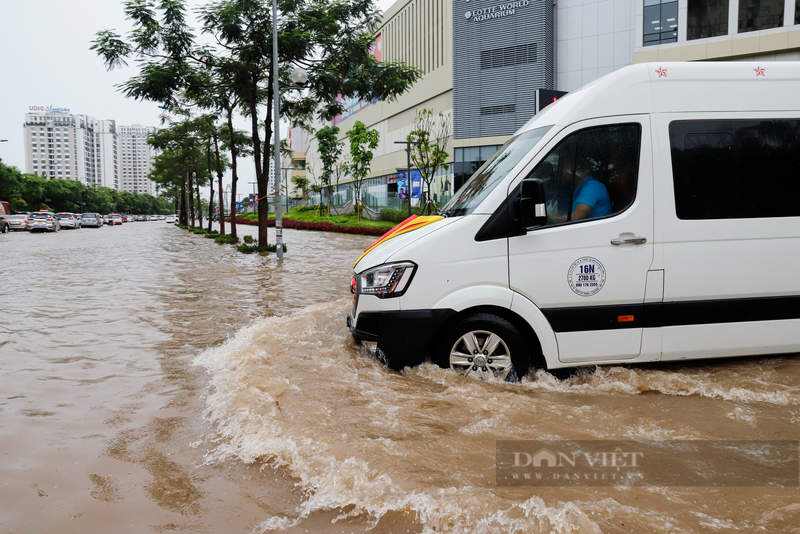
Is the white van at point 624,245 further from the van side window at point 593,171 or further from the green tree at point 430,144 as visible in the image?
the green tree at point 430,144

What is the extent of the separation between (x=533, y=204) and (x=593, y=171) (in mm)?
672

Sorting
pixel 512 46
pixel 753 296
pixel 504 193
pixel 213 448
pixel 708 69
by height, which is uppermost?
pixel 512 46

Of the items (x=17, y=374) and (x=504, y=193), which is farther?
(x=17, y=374)

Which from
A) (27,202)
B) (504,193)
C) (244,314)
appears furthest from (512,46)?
(27,202)

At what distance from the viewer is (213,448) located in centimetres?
379

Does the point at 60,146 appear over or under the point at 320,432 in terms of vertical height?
over

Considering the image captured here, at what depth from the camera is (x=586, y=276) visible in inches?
186

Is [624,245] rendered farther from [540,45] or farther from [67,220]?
[67,220]

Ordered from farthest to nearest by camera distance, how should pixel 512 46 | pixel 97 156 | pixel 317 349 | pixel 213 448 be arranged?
pixel 97 156 → pixel 512 46 → pixel 317 349 → pixel 213 448

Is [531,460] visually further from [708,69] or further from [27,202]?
[27,202]

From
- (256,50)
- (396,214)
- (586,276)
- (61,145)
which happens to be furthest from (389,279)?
(61,145)

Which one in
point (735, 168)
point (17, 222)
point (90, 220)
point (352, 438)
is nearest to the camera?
point (352, 438)

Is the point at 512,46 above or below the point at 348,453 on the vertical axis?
above

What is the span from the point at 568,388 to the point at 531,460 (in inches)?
56.1
